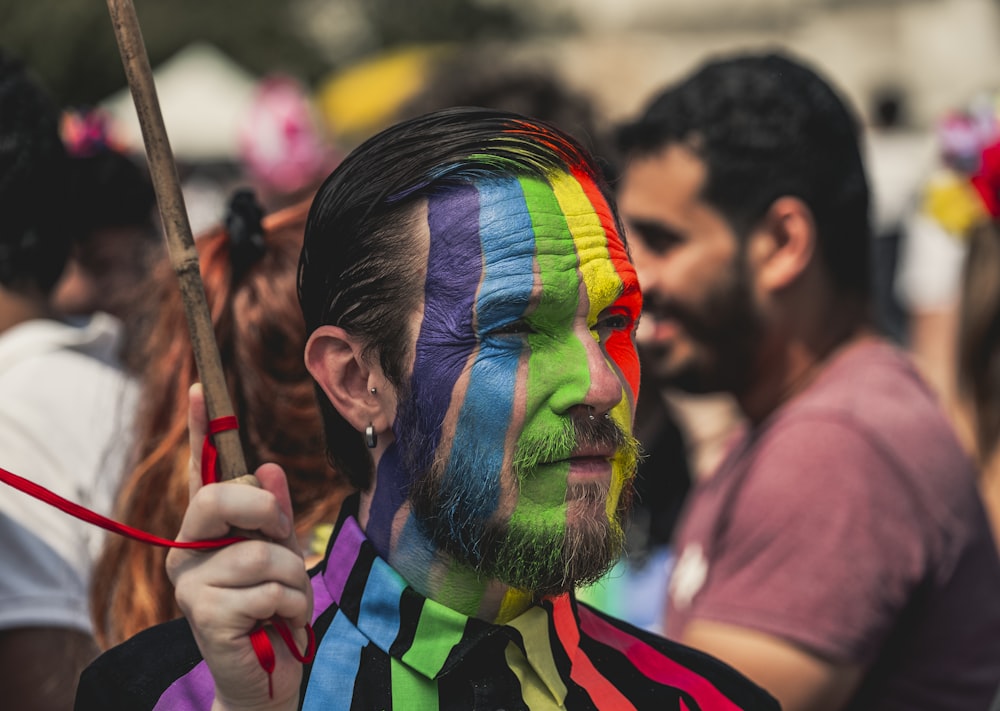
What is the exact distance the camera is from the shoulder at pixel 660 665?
1.72m

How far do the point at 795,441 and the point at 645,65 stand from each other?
18.1 meters

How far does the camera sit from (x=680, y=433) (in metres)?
4.71

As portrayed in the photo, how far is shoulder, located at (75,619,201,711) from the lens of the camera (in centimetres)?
155

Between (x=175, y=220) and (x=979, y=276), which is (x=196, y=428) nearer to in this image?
(x=175, y=220)

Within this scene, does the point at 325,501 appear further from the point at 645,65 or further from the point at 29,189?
the point at 645,65

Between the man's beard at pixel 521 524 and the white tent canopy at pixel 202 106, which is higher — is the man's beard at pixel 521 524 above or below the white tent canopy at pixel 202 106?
above

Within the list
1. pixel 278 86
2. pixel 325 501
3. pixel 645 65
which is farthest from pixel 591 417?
pixel 645 65

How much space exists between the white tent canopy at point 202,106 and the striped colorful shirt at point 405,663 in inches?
433

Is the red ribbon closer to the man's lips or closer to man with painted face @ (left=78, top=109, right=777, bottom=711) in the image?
man with painted face @ (left=78, top=109, right=777, bottom=711)

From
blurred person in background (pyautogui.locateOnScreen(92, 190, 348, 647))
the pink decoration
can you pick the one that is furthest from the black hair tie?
the pink decoration

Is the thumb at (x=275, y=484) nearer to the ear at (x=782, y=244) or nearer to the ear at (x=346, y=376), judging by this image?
the ear at (x=346, y=376)

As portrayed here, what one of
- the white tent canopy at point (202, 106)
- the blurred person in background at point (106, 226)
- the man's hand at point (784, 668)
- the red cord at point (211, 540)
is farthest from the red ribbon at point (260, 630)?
the white tent canopy at point (202, 106)

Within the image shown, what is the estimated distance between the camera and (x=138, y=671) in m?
1.58

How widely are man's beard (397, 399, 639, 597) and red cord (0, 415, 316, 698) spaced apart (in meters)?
0.23
